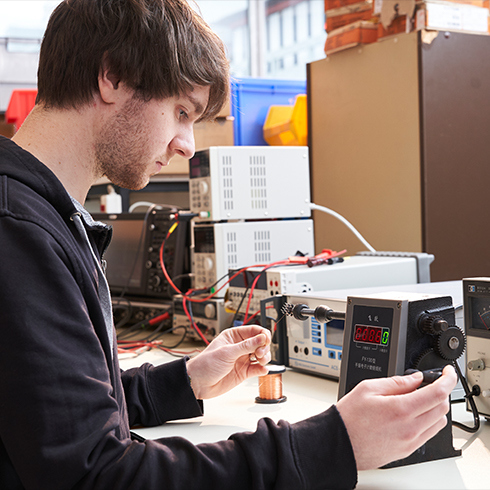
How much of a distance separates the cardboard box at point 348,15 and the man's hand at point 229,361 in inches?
76.1

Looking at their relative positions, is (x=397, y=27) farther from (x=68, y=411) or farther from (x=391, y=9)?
(x=68, y=411)

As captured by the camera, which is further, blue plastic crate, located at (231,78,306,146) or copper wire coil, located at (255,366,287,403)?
blue plastic crate, located at (231,78,306,146)

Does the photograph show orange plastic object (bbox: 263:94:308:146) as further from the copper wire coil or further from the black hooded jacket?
the black hooded jacket

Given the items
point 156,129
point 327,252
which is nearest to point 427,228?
point 327,252

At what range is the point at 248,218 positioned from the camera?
2.07 m

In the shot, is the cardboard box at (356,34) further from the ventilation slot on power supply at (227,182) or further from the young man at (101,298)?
the young man at (101,298)

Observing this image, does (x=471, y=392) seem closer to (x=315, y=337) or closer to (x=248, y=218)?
(x=315, y=337)

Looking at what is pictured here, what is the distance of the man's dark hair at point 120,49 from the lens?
883 millimetres

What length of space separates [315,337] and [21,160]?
91 centimetres

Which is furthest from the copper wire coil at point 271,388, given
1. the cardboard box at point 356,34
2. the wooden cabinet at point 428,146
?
the cardboard box at point 356,34

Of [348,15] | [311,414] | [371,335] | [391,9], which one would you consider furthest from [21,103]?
[371,335]

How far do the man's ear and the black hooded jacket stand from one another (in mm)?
158

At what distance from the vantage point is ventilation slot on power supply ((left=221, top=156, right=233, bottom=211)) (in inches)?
79.9

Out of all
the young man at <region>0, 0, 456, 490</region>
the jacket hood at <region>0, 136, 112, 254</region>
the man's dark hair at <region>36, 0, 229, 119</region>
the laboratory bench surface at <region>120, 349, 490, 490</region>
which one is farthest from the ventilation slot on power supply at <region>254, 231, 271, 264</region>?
the jacket hood at <region>0, 136, 112, 254</region>
